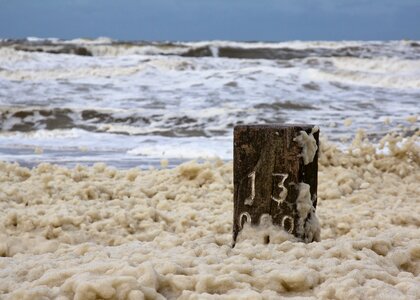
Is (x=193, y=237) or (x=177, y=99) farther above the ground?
(x=177, y=99)

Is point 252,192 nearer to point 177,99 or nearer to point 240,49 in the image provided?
point 177,99

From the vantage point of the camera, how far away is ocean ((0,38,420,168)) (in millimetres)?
6992

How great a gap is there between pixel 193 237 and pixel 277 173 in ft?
1.64

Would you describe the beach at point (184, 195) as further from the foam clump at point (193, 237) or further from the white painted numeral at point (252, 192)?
the white painted numeral at point (252, 192)

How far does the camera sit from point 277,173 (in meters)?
2.73

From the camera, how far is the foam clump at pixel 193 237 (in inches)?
72.3

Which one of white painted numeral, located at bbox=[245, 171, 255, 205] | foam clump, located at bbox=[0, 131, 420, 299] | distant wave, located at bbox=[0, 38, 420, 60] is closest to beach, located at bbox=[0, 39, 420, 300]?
foam clump, located at bbox=[0, 131, 420, 299]

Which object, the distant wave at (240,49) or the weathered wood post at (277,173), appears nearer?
the weathered wood post at (277,173)

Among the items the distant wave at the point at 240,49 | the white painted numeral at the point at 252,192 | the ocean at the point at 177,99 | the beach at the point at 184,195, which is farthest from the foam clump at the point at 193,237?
A: the distant wave at the point at 240,49

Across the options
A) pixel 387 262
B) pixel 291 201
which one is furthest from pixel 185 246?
pixel 387 262

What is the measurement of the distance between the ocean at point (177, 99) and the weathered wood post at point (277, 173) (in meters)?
2.50

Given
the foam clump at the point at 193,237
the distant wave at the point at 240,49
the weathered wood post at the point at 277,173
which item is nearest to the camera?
the foam clump at the point at 193,237

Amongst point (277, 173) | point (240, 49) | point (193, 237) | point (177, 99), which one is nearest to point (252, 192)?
point (277, 173)

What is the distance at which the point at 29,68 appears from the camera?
44.9 ft
